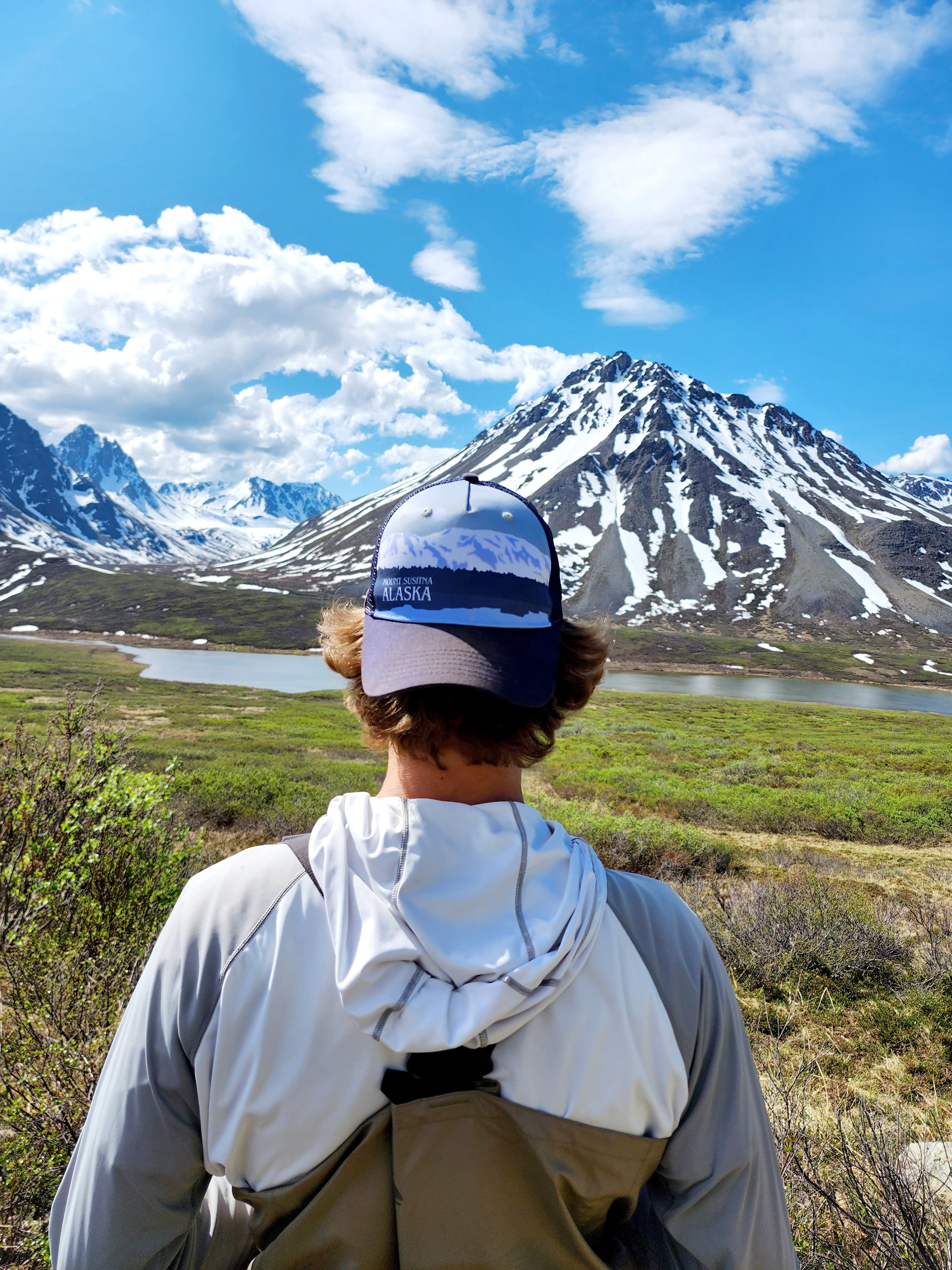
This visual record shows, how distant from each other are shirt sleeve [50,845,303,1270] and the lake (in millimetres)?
51818

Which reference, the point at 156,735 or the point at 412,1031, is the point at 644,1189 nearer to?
the point at 412,1031

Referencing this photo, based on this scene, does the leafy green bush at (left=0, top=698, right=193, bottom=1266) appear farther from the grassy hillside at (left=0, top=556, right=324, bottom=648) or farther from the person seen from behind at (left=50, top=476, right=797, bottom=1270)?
the grassy hillside at (left=0, top=556, right=324, bottom=648)

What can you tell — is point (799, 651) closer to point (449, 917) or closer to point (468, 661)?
point (468, 661)

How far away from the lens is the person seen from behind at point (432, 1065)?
3.87 feet

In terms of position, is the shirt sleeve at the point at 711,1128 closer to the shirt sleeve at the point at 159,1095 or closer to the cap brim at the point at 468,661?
the cap brim at the point at 468,661

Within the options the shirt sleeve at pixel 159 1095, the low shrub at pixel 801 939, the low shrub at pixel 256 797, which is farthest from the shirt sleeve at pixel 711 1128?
the low shrub at pixel 256 797

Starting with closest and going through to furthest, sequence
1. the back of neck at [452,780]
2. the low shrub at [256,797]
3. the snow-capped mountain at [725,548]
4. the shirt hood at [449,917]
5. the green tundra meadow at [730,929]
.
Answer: the shirt hood at [449,917] → the back of neck at [452,780] → the green tundra meadow at [730,929] → the low shrub at [256,797] → the snow-capped mountain at [725,548]

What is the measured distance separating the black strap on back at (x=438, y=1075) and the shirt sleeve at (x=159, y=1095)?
37cm

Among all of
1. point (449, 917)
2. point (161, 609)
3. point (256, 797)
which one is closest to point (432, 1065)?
point (449, 917)

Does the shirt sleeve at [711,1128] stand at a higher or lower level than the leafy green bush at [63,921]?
higher

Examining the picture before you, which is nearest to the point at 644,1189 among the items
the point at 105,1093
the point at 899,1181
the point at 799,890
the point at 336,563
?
the point at 105,1093

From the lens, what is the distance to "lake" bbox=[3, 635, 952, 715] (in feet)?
193

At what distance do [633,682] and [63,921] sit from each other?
68.9 metres

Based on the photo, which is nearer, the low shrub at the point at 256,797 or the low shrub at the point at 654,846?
Answer: the low shrub at the point at 654,846
